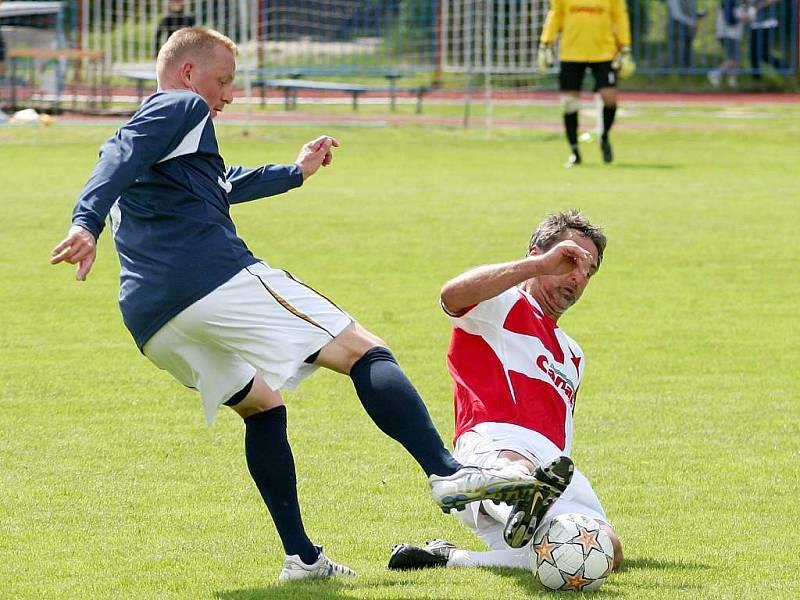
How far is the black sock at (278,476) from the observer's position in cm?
491

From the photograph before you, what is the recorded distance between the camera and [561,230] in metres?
5.18

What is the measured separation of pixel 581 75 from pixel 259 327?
14.7 metres

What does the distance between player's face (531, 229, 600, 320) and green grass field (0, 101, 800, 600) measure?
0.89 meters

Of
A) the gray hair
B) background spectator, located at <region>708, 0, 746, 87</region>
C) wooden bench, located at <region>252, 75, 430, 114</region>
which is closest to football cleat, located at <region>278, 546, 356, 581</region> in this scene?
the gray hair

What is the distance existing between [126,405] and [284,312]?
3050 mm

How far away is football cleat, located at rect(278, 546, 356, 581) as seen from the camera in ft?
16.0

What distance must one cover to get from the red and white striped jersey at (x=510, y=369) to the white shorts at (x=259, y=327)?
638 mm

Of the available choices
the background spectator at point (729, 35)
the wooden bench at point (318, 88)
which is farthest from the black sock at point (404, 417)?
the background spectator at point (729, 35)

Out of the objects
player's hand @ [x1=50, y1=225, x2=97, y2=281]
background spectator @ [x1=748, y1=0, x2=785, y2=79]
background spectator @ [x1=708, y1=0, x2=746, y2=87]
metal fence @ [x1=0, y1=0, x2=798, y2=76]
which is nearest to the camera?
player's hand @ [x1=50, y1=225, x2=97, y2=281]

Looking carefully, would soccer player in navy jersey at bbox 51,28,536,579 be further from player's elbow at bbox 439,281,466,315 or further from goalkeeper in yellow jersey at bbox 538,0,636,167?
goalkeeper in yellow jersey at bbox 538,0,636,167

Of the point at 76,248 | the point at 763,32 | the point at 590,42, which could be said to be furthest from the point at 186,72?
the point at 763,32

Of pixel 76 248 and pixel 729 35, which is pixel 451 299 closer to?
pixel 76 248

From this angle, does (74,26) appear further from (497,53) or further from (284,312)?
(284,312)

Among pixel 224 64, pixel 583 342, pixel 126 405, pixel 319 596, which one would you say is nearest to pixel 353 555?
pixel 319 596
